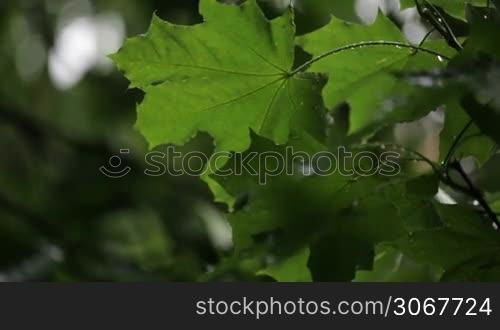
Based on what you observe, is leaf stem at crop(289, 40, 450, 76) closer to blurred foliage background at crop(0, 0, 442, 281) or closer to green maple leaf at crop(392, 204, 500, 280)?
green maple leaf at crop(392, 204, 500, 280)

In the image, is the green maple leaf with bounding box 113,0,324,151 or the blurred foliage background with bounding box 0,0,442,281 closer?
the green maple leaf with bounding box 113,0,324,151

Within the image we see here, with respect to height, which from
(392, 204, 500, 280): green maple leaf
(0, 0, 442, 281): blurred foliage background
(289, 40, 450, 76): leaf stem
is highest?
(0, 0, 442, 281): blurred foliage background

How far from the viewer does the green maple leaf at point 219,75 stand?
46.4 inches

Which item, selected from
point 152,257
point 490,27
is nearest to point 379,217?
point 490,27

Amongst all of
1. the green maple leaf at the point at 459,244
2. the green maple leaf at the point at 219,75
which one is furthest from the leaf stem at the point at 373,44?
the green maple leaf at the point at 459,244

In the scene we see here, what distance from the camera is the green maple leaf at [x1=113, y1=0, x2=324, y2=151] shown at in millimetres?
1179

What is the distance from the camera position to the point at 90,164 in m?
3.19

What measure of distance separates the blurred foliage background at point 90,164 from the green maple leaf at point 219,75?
0.34 m

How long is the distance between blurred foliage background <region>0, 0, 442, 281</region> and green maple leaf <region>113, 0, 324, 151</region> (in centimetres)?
34

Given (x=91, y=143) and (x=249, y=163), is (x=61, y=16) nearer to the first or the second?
(x=91, y=143)

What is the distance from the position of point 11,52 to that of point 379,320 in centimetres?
308

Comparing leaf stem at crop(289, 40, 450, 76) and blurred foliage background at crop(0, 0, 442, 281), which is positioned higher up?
blurred foliage background at crop(0, 0, 442, 281)

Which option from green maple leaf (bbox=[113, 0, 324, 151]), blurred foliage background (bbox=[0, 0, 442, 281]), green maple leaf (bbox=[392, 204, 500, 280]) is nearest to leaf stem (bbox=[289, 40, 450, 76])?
green maple leaf (bbox=[113, 0, 324, 151])

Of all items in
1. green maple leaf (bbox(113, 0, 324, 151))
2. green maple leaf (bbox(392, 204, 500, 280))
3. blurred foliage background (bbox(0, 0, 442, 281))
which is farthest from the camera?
blurred foliage background (bbox(0, 0, 442, 281))
